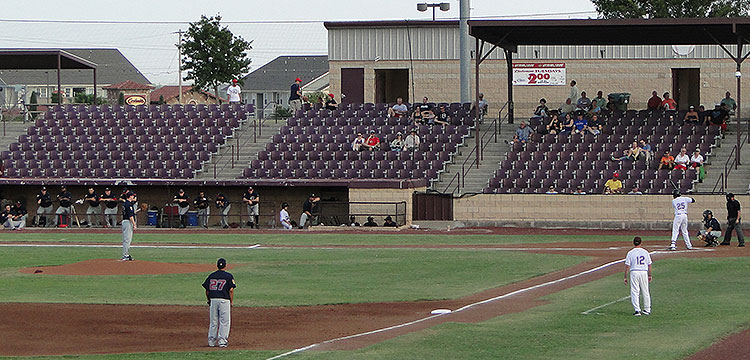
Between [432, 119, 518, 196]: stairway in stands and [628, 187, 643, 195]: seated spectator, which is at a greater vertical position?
[432, 119, 518, 196]: stairway in stands

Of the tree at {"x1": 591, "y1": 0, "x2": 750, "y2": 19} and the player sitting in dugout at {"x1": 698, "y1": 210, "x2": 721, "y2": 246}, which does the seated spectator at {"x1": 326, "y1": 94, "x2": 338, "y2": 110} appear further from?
the tree at {"x1": 591, "y1": 0, "x2": 750, "y2": 19}

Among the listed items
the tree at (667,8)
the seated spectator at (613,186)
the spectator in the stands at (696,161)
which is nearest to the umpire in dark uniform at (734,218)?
the seated spectator at (613,186)

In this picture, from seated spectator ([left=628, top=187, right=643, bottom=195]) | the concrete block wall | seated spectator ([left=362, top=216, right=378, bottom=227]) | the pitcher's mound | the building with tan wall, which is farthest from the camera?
the building with tan wall

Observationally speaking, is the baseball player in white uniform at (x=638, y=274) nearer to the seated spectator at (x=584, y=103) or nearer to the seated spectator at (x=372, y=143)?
the seated spectator at (x=372, y=143)

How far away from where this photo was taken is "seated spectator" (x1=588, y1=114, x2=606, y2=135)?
1769 inches

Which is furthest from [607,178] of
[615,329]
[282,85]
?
[282,85]

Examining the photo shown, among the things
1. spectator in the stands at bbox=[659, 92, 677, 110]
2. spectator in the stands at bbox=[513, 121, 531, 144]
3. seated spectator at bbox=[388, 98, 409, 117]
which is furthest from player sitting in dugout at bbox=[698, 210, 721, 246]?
seated spectator at bbox=[388, 98, 409, 117]

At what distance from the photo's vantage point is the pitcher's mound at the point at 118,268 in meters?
26.8

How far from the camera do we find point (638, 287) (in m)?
19.1

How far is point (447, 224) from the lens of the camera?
40281 mm

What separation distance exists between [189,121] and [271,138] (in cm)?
390

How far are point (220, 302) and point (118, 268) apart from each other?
1206 cm

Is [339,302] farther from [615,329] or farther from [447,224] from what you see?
[447,224]

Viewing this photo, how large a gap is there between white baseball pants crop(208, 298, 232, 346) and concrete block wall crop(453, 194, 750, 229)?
80.9 ft
